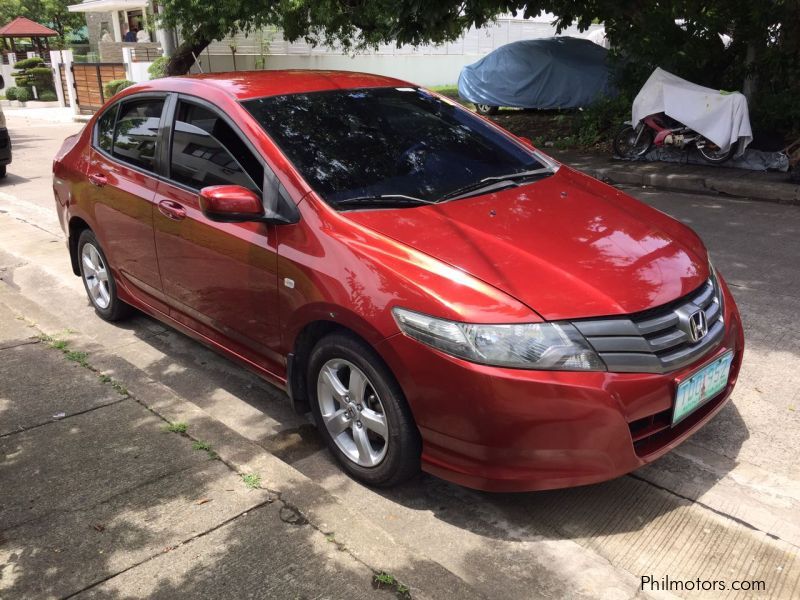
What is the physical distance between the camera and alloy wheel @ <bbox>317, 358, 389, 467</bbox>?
3.09m

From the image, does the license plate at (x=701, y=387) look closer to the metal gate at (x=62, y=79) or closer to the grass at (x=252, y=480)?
the grass at (x=252, y=480)

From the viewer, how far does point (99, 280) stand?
17.2 feet

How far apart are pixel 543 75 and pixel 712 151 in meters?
6.21

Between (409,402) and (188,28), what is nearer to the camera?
(409,402)

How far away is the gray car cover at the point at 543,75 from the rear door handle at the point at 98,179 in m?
11.5

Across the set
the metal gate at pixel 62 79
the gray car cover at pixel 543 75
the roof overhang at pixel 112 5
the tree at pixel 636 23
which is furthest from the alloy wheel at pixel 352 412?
the roof overhang at pixel 112 5

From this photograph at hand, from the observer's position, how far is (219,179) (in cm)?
375

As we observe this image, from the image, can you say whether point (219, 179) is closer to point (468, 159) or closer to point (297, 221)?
point (297, 221)

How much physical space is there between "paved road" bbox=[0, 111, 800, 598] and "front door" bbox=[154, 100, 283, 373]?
466 millimetres

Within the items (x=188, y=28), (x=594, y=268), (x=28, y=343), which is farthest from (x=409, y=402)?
(x=188, y=28)

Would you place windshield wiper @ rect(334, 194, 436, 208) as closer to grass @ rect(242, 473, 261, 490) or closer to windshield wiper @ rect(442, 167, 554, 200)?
windshield wiper @ rect(442, 167, 554, 200)

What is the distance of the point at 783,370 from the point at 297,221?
113 inches

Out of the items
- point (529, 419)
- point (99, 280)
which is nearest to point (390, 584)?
point (529, 419)

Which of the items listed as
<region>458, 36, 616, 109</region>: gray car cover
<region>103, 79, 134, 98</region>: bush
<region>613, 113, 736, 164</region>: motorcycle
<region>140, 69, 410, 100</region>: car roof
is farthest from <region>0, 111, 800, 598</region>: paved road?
<region>103, 79, 134, 98</region>: bush
